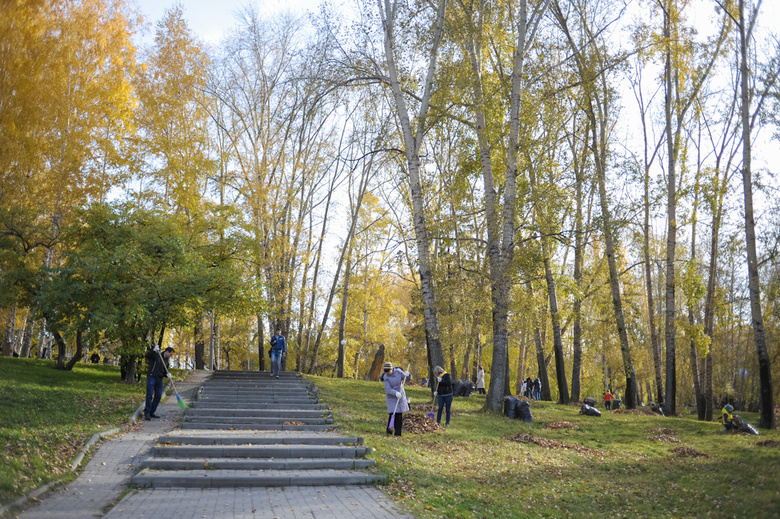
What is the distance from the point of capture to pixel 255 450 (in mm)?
9086

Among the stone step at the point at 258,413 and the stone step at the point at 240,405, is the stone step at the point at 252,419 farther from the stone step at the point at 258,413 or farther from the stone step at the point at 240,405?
the stone step at the point at 240,405

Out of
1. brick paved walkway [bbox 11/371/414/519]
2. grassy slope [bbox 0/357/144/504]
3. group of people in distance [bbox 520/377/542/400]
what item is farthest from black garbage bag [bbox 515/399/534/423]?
group of people in distance [bbox 520/377/542/400]

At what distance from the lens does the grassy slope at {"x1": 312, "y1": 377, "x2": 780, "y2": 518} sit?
7027mm

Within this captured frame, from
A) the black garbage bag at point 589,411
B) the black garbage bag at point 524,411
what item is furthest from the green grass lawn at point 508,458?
the black garbage bag at point 589,411

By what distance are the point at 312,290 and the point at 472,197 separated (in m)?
9.69

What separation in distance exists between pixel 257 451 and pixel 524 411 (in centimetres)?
872

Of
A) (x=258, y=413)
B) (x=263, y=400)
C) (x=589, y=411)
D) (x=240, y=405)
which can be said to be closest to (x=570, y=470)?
(x=258, y=413)

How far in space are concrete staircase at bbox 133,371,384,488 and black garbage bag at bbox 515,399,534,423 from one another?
18.3ft

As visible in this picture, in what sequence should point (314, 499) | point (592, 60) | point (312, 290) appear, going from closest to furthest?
point (314, 499)
point (592, 60)
point (312, 290)

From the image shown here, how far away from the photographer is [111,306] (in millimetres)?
14000

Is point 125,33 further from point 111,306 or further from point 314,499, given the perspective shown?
point 314,499

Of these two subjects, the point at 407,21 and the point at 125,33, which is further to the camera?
the point at 125,33

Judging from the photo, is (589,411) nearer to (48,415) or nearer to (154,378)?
(154,378)

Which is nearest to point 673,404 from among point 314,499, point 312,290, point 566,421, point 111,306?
point 566,421
